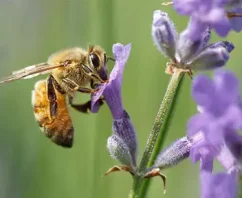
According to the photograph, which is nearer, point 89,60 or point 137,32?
point 89,60

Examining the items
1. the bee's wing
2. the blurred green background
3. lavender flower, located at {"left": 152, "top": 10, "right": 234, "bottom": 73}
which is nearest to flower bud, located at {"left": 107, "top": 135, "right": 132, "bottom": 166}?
lavender flower, located at {"left": 152, "top": 10, "right": 234, "bottom": 73}

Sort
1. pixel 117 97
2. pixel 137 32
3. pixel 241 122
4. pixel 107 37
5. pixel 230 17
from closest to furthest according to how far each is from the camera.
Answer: pixel 241 122, pixel 230 17, pixel 117 97, pixel 107 37, pixel 137 32

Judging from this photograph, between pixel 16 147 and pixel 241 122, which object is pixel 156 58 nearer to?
pixel 16 147

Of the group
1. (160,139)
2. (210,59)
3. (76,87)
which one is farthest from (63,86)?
(210,59)

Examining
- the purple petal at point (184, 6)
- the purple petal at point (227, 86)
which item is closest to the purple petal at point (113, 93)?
the purple petal at point (184, 6)

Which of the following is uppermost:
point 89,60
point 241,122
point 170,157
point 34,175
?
point 89,60

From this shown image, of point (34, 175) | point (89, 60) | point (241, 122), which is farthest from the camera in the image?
point (34, 175)

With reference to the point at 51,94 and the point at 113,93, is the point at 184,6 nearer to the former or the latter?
the point at 113,93

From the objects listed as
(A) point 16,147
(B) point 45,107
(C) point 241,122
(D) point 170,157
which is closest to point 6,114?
(A) point 16,147
